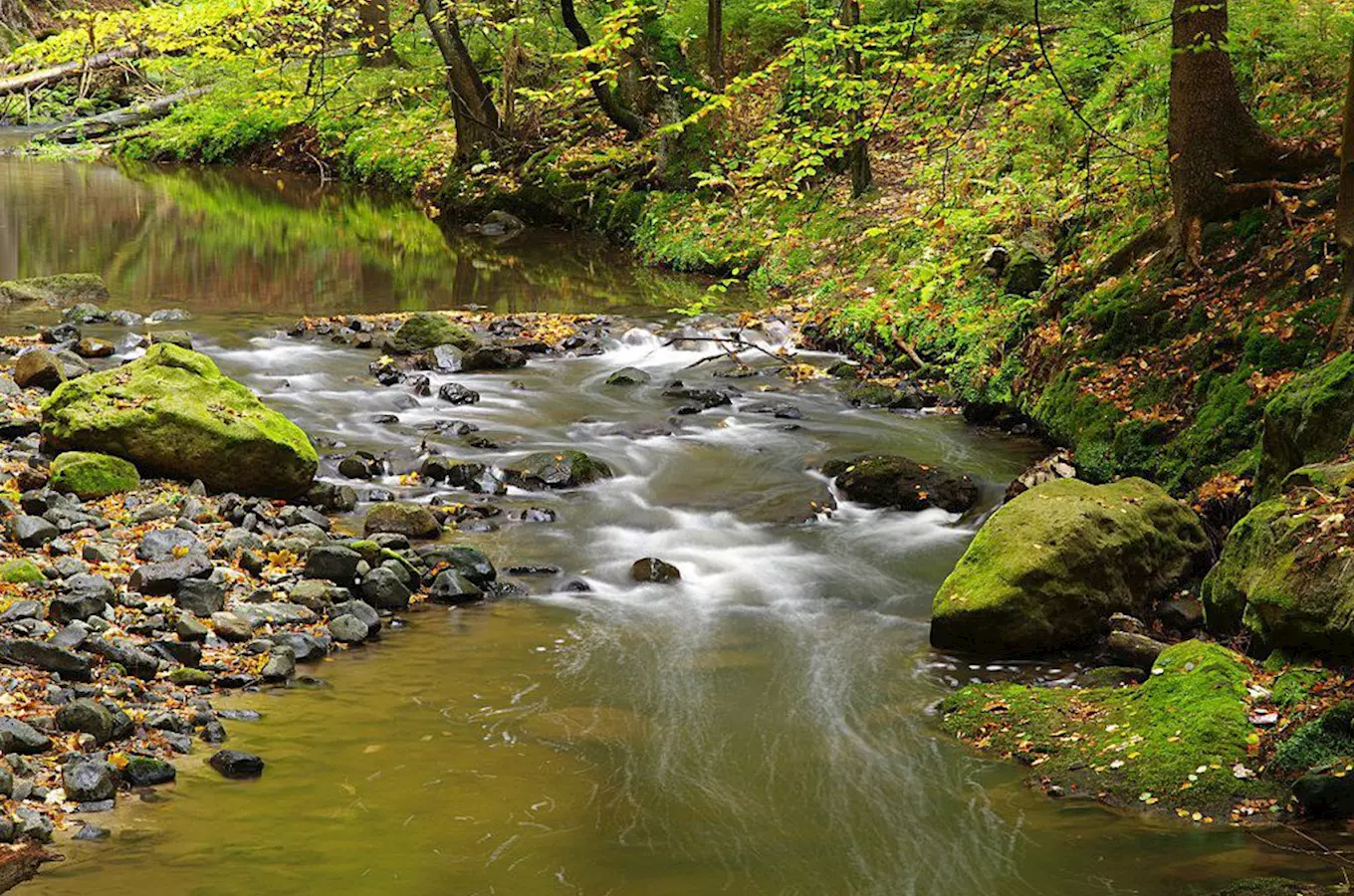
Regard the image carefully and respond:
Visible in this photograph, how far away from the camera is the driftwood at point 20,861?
452 centimetres

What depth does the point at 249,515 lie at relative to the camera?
9.16 meters

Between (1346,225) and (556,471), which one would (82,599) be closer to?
(556,471)

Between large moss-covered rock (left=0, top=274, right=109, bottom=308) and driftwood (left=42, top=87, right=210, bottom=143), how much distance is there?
21.7 meters

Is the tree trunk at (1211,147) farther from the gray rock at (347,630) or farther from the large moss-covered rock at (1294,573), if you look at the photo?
the gray rock at (347,630)

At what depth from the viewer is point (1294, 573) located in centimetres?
639

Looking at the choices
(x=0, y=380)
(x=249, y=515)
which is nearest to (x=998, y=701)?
(x=249, y=515)

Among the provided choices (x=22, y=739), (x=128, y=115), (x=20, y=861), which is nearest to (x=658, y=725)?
(x=22, y=739)

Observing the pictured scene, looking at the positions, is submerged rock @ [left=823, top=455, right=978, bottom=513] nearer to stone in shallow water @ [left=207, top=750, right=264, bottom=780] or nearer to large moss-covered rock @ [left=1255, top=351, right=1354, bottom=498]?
large moss-covered rock @ [left=1255, top=351, right=1354, bottom=498]

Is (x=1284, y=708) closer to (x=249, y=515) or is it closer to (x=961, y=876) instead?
(x=961, y=876)

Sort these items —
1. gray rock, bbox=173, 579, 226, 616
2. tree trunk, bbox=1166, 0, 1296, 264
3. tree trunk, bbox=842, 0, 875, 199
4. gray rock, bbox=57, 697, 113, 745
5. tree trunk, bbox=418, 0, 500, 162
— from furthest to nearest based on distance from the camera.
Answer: tree trunk, bbox=418, 0, 500, 162, tree trunk, bbox=842, 0, 875, 199, tree trunk, bbox=1166, 0, 1296, 264, gray rock, bbox=173, 579, 226, 616, gray rock, bbox=57, 697, 113, 745

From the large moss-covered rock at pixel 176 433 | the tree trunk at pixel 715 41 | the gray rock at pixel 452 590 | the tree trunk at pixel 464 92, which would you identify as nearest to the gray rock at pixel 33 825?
the gray rock at pixel 452 590

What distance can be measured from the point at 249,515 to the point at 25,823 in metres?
4.49

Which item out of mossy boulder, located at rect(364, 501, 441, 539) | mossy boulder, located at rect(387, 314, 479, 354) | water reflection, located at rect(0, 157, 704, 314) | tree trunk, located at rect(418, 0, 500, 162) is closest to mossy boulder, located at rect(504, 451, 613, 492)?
mossy boulder, located at rect(364, 501, 441, 539)

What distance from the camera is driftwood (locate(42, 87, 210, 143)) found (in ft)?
125
